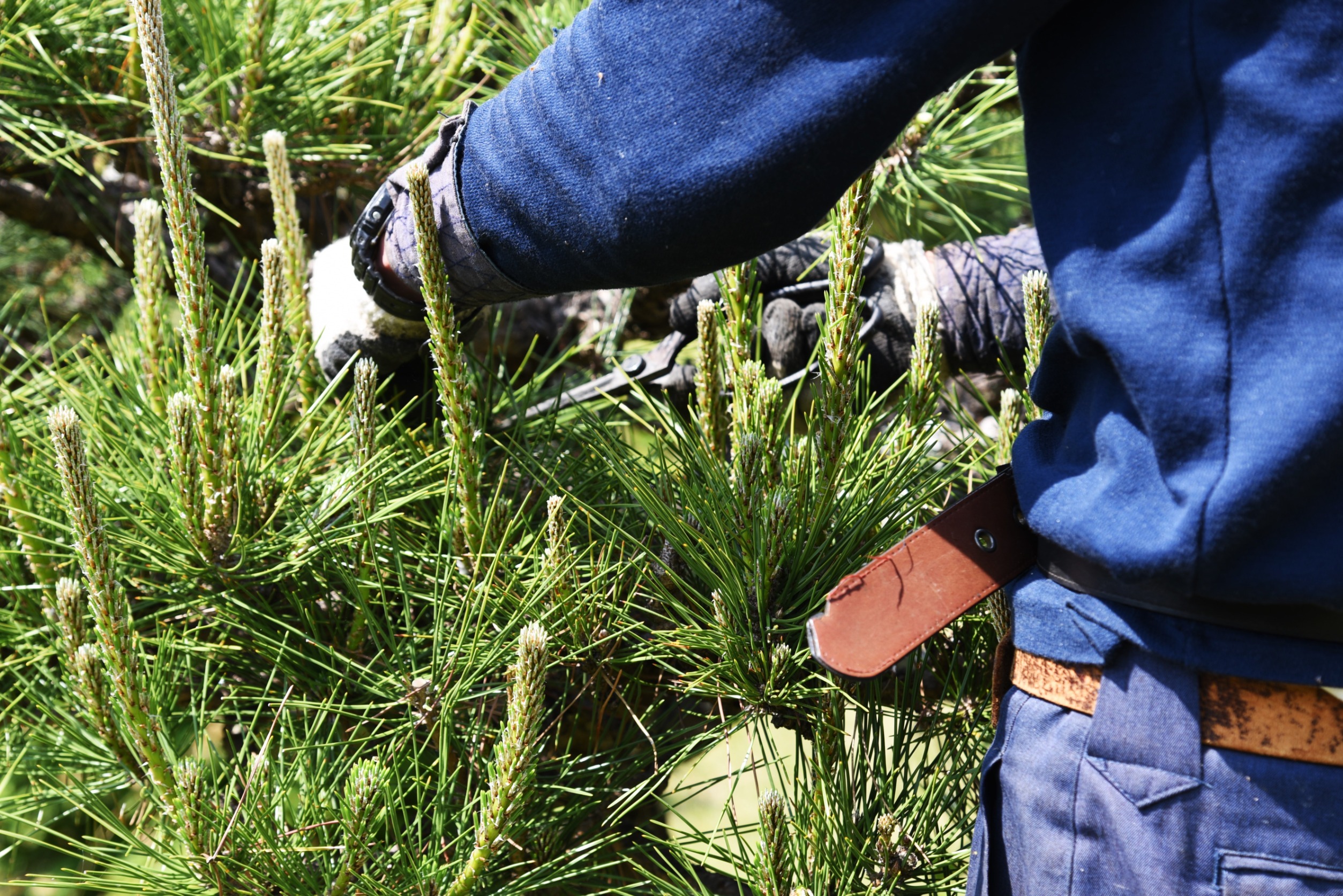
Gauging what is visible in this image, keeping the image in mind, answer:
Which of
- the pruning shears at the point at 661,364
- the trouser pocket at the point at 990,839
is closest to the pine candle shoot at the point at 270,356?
the pruning shears at the point at 661,364

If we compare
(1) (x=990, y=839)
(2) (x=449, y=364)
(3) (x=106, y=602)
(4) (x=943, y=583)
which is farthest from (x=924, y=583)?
(3) (x=106, y=602)

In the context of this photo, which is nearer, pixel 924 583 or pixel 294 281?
pixel 924 583

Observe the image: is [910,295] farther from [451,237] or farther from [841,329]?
[451,237]

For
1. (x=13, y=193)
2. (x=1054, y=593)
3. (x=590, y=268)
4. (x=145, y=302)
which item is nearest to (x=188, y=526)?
(x=145, y=302)

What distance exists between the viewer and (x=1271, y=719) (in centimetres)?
37

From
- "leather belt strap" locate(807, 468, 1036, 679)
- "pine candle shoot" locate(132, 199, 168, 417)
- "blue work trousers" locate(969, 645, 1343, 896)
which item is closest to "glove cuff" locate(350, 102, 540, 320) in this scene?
"pine candle shoot" locate(132, 199, 168, 417)

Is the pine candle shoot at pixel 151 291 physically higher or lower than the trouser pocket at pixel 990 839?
higher

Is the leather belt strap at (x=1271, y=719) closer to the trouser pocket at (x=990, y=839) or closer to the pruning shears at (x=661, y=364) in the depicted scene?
the trouser pocket at (x=990, y=839)

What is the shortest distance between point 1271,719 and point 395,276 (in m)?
0.45

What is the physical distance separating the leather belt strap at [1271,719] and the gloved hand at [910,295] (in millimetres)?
388

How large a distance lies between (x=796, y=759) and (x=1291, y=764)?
246mm

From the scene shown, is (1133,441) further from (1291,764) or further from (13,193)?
(13,193)

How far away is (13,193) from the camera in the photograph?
3.01ft

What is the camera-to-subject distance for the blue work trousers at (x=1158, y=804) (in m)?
0.36
